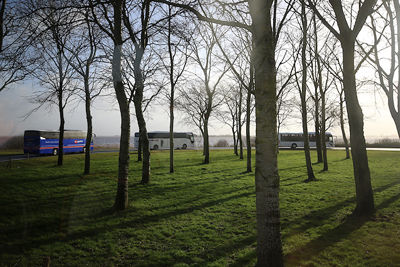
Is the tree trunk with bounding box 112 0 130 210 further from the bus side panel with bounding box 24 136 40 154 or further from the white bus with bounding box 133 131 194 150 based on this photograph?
the white bus with bounding box 133 131 194 150

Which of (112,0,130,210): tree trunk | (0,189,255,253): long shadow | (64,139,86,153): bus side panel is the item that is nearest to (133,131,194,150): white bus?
(64,139,86,153): bus side panel

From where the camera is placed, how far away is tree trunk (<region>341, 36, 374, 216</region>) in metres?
6.09

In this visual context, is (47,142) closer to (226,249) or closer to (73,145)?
(73,145)

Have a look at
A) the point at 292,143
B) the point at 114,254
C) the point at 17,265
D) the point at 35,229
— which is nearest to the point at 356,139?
the point at 114,254

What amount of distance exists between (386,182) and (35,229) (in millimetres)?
14203

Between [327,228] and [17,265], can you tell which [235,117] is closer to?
[327,228]

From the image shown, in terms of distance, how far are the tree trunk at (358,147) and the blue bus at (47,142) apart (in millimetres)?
30823

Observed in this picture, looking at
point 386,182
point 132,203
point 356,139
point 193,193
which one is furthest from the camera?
point 386,182

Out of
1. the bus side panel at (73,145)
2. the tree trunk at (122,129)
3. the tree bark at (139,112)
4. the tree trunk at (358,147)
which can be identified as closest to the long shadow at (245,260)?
the tree trunk at (358,147)

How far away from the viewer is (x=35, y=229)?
5.46 m

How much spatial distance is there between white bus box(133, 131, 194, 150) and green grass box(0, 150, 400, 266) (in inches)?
1372

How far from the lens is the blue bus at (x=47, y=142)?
26109mm

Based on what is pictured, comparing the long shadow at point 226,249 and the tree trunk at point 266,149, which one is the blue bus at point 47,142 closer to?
the long shadow at point 226,249

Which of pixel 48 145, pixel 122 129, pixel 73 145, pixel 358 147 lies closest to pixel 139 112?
pixel 122 129
